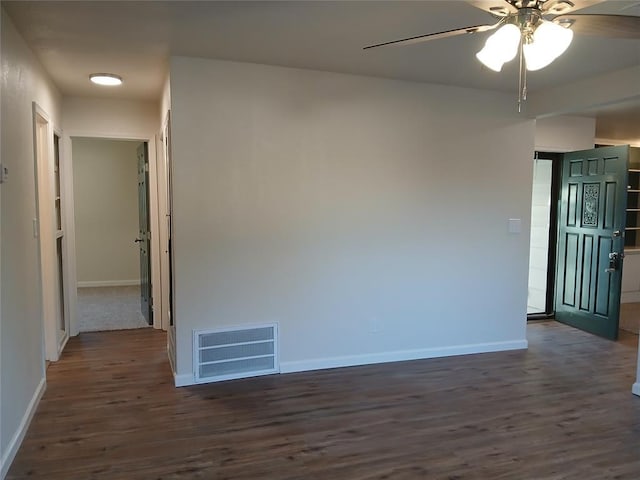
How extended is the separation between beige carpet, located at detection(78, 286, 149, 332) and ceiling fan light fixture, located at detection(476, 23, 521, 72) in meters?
4.42

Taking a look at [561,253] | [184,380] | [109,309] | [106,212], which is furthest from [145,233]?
[561,253]

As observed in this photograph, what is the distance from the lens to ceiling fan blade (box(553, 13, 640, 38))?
71.8 inches

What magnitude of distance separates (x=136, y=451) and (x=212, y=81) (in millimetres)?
2465

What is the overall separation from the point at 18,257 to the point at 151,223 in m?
2.21

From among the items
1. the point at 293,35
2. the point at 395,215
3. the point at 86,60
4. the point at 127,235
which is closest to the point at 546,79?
the point at 395,215

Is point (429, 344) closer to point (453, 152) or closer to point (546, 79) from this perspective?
point (453, 152)

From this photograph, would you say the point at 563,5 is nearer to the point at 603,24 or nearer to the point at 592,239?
the point at 603,24

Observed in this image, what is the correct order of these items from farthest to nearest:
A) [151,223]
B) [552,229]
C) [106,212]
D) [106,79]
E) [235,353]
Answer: [106,212] < [552,229] < [151,223] < [106,79] < [235,353]

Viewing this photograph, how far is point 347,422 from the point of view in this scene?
9.68ft

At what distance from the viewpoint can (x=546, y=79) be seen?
3.79 m

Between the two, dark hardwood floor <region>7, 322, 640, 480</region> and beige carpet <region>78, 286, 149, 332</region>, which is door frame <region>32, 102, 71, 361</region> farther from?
beige carpet <region>78, 286, 149, 332</region>

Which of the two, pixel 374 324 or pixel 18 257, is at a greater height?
pixel 18 257

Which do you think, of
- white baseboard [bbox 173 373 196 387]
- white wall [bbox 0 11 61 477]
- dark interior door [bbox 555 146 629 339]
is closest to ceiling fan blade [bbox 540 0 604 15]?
white wall [bbox 0 11 61 477]

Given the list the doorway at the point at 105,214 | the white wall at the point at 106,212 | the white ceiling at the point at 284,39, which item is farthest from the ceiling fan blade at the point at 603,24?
the white wall at the point at 106,212
